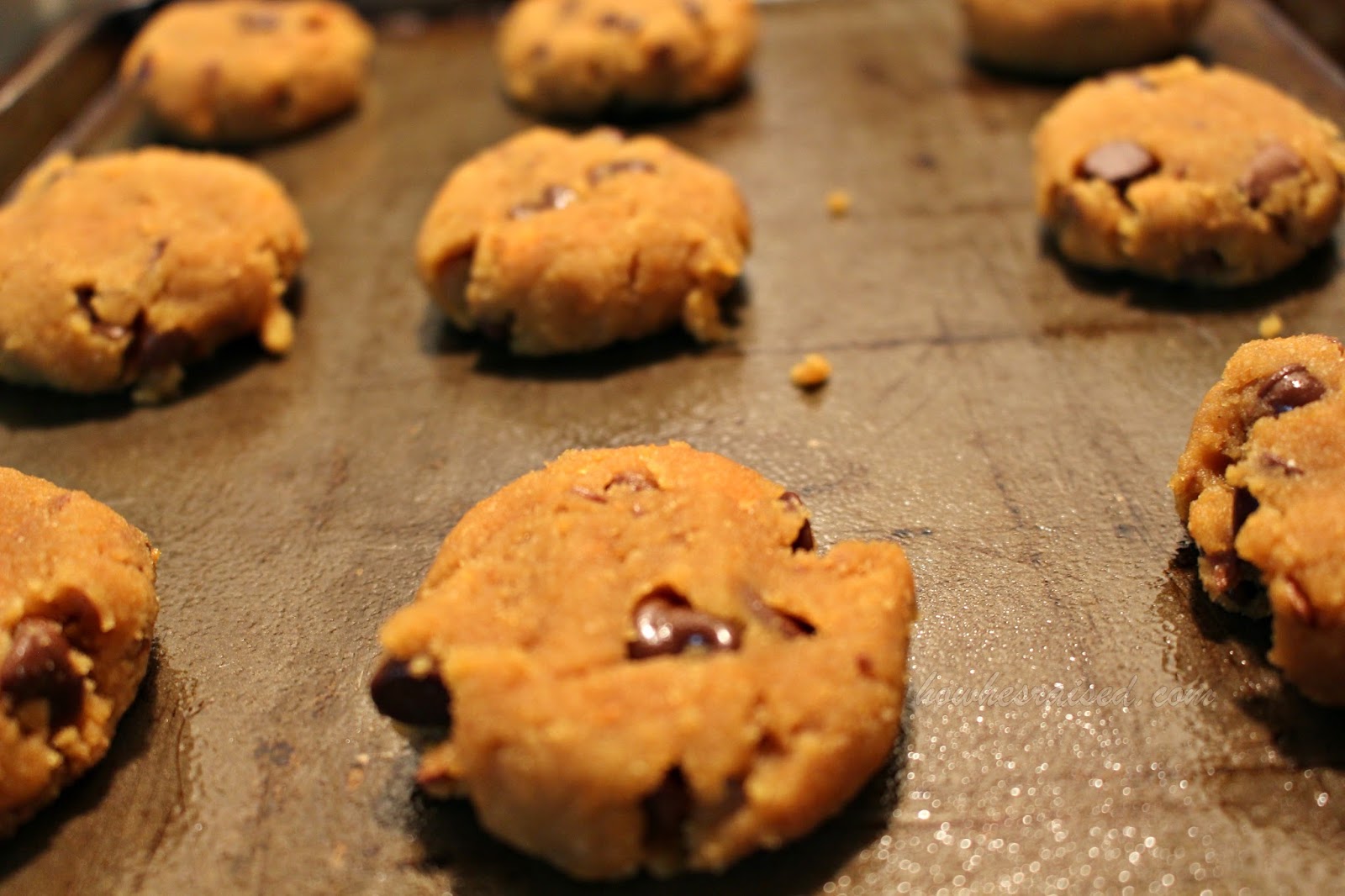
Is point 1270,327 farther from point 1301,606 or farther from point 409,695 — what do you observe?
point 409,695

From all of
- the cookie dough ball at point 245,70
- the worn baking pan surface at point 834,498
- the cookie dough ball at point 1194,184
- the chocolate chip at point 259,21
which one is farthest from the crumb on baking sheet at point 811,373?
the chocolate chip at point 259,21

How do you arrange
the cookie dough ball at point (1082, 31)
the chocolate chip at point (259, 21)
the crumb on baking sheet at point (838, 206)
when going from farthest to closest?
the chocolate chip at point (259, 21)
the cookie dough ball at point (1082, 31)
the crumb on baking sheet at point (838, 206)

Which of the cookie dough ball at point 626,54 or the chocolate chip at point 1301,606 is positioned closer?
the chocolate chip at point 1301,606

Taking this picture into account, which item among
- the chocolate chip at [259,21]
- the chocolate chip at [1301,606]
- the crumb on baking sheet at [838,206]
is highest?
the chocolate chip at [259,21]

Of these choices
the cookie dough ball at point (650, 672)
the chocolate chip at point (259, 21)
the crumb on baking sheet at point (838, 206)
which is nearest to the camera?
the cookie dough ball at point (650, 672)

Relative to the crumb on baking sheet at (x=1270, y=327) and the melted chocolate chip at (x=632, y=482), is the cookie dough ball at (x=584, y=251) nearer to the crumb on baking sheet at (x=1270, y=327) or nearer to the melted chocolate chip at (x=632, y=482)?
the melted chocolate chip at (x=632, y=482)

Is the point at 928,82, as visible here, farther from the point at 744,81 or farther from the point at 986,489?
the point at 986,489
